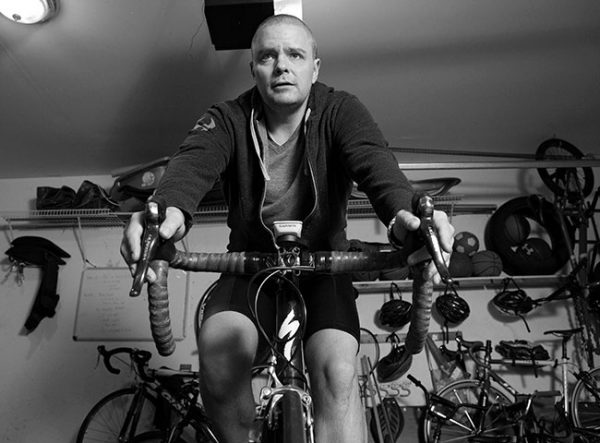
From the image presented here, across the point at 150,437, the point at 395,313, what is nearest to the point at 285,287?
the point at 395,313

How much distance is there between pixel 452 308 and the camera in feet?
10.6

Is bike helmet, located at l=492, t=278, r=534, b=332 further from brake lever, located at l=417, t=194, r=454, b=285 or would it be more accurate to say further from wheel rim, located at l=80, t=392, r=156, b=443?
brake lever, located at l=417, t=194, r=454, b=285

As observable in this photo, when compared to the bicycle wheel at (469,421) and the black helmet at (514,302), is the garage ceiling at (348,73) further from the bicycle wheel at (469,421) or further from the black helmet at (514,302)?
the bicycle wheel at (469,421)

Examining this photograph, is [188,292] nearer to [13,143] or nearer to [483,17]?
[13,143]

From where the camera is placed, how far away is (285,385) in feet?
3.03

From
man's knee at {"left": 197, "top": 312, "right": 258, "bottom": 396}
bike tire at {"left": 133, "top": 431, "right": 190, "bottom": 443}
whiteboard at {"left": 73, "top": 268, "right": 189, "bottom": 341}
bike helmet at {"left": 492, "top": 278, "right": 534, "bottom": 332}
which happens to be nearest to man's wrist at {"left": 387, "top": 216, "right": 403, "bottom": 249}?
man's knee at {"left": 197, "top": 312, "right": 258, "bottom": 396}

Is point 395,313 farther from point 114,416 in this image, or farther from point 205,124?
point 205,124

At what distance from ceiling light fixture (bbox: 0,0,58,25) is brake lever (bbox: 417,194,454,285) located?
7.92 ft

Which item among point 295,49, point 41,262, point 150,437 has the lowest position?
point 150,437

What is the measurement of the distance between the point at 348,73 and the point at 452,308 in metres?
1.83

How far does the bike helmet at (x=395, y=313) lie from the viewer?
321cm

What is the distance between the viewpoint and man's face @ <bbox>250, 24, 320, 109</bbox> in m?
1.19

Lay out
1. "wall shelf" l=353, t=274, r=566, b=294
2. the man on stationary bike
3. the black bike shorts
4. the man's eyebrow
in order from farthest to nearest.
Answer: "wall shelf" l=353, t=274, r=566, b=294
the man's eyebrow
the black bike shorts
the man on stationary bike

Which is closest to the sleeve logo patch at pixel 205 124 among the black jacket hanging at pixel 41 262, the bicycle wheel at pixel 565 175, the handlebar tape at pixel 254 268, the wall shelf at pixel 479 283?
the handlebar tape at pixel 254 268
